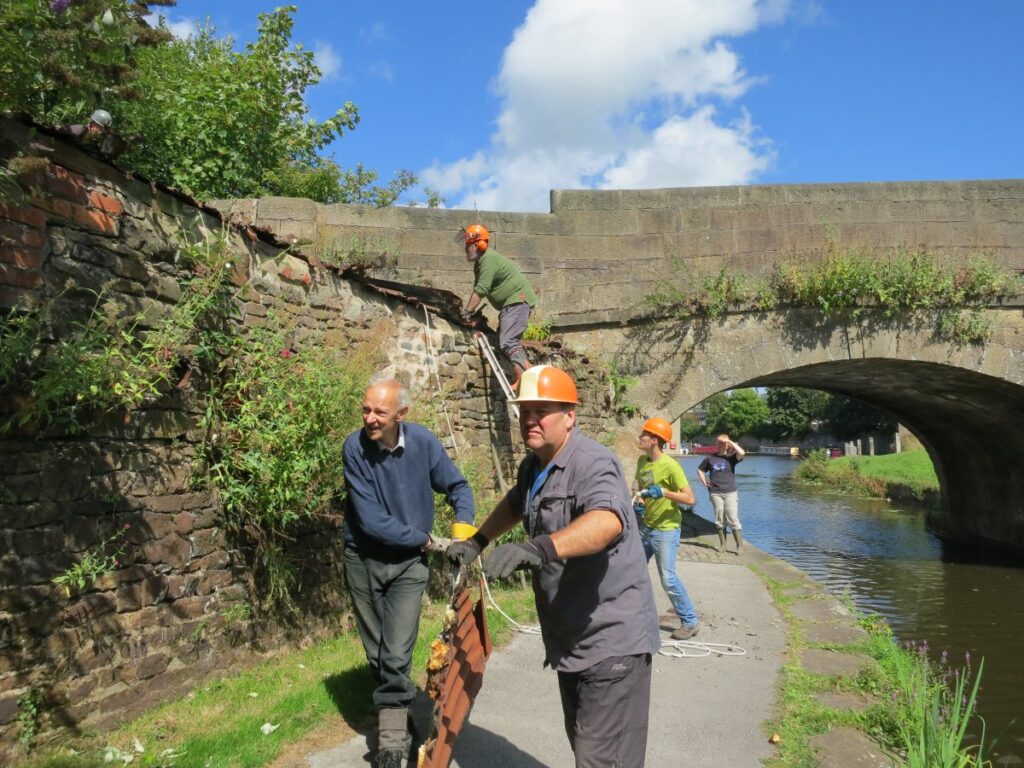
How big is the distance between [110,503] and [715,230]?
8.01 m

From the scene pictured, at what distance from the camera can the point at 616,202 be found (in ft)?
32.3

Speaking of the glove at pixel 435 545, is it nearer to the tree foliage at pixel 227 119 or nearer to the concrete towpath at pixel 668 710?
the concrete towpath at pixel 668 710

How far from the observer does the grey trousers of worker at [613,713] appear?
2.73 m

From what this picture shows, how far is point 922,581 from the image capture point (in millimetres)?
11438

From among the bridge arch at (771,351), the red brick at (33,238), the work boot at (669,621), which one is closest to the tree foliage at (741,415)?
the bridge arch at (771,351)

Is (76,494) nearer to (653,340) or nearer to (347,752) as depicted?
(347,752)

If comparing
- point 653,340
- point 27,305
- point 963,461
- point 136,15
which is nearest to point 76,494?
point 27,305

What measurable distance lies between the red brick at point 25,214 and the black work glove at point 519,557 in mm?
2760

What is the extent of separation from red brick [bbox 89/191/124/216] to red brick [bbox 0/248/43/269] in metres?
0.47

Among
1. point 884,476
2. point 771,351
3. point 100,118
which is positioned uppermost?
point 100,118

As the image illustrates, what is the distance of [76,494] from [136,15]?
2.45 m

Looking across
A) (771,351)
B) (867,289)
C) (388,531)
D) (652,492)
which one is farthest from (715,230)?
(388,531)

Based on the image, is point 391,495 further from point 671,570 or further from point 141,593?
point 671,570

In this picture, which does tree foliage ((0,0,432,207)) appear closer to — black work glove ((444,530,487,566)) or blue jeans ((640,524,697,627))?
black work glove ((444,530,487,566))
